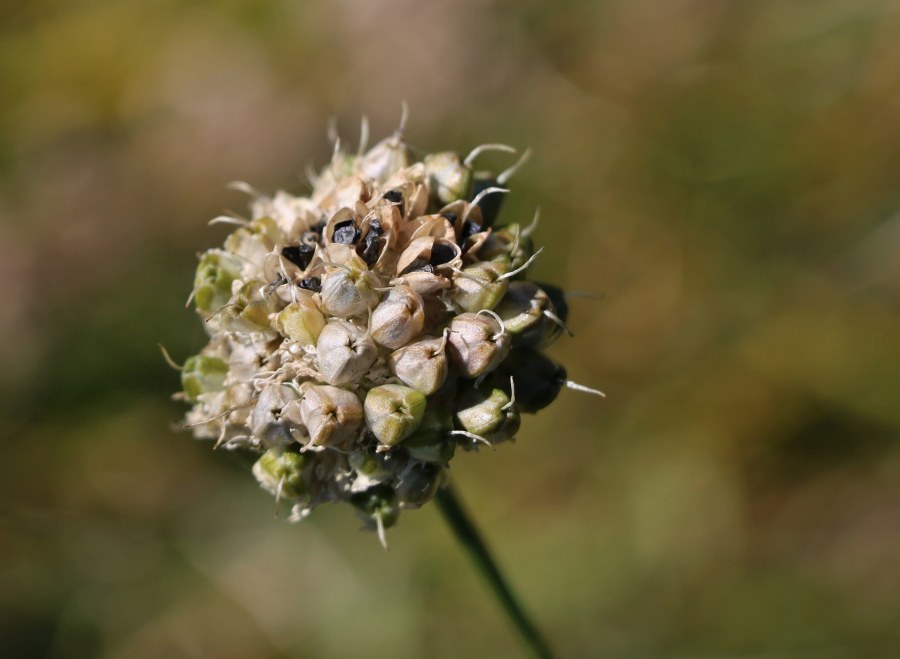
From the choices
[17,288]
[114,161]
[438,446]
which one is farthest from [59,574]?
[438,446]

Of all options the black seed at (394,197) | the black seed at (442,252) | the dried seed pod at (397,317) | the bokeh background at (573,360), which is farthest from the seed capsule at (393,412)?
the bokeh background at (573,360)

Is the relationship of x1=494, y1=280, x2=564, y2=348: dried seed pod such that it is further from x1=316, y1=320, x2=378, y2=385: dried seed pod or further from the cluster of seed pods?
x1=316, y1=320, x2=378, y2=385: dried seed pod

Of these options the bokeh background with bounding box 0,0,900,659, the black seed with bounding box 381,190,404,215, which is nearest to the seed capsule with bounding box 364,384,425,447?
the black seed with bounding box 381,190,404,215

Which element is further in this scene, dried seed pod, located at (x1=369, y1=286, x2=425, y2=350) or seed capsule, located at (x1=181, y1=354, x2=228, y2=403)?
seed capsule, located at (x1=181, y1=354, x2=228, y2=403)

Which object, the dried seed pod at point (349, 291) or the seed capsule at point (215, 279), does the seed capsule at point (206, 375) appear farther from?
the dried seed pod at point (349, 291)

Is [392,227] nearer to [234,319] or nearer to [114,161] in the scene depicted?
[234,319]

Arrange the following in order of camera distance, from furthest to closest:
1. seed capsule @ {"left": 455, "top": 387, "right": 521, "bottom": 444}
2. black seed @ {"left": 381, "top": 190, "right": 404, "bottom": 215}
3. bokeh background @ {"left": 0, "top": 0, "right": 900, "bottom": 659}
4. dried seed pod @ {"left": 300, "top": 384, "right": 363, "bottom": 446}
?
1. bokeh background @ {"left": 0, "top": 0, "right": 900, "bottom": 659}
2. black seed @ {"left": 381, "top": 190, "right": 404, "bottom": 215}
3. seed capsule @ {"left": 455, "top": 387, "right": 521, "bottom": 444}
4. dried seed pod @ {"left": 300, "top": 384, "right": 363, "bottom": 446}
